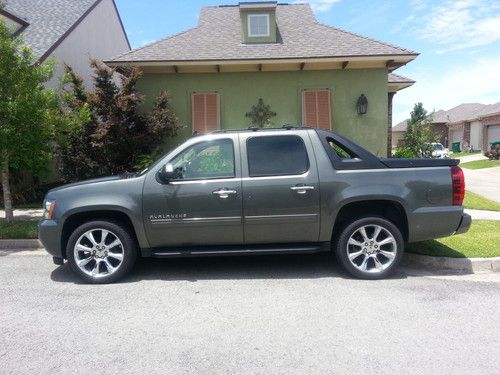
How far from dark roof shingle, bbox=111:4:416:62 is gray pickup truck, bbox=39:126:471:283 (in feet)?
22.6

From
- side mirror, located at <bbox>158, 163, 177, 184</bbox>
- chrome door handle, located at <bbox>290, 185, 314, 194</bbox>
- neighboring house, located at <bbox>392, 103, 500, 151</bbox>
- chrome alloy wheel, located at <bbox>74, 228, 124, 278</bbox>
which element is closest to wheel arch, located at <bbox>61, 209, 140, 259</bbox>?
chrome alloy wheel, located at <bbox>74, 228, 124, 278</bbox>

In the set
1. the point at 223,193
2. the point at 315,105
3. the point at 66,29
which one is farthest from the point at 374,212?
the point at 66,29

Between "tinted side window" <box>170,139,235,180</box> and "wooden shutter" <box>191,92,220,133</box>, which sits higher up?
"wooden shutter" <box>191,92,220,133</box>

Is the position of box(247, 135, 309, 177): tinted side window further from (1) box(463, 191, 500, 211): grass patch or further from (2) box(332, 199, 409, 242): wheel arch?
(1) box(463, 191, 500, 211): grass patch

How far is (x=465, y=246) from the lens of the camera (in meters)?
5.86

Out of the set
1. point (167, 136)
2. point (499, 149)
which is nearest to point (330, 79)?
point (167, 136)

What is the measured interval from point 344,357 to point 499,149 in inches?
1214

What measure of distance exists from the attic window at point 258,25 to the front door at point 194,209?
29.4ft

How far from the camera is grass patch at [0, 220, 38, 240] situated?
699 cm

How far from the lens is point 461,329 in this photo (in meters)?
3.63

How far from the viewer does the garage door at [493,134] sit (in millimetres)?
36250

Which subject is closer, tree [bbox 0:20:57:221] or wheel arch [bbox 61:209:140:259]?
wheel arch [bbox 61:209:140:259]

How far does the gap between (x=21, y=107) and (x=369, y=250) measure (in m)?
6.46

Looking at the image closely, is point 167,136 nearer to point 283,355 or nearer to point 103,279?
point 103,279
